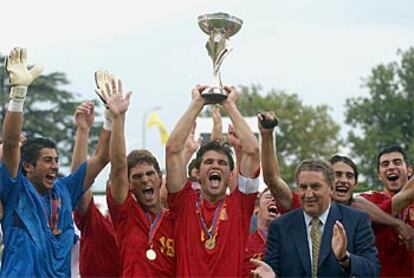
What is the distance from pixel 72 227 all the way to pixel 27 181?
56 cm

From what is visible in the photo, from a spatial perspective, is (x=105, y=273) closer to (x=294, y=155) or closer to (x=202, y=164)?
(x=202, y=164)

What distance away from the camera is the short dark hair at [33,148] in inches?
360

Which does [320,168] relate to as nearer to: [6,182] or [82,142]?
[82,142]

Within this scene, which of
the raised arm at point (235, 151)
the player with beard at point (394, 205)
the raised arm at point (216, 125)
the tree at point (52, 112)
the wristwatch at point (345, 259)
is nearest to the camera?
the wristwatch at point (345, 259)

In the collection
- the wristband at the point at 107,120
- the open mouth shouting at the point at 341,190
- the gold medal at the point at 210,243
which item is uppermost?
the wristband at the point at 107,120

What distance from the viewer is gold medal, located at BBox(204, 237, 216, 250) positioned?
878 cm

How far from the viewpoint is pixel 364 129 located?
6456 cm

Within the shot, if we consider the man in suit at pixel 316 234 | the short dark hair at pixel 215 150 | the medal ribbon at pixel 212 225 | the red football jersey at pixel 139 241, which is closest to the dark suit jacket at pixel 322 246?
the man in suit at pixel 316 234

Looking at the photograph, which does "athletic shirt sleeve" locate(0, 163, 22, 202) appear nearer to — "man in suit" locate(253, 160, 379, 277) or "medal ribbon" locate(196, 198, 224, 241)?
"medal ribbon" locate(196, 198, 224, 241)

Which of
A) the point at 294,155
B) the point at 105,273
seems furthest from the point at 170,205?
the point at 294,155

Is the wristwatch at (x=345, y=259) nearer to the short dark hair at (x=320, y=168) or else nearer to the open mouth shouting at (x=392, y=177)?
the short dark hair at (x=320, y=168)

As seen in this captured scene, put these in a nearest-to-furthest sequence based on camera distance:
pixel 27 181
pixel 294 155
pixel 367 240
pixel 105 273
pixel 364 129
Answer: pixel 367 240 < pixel 27 181 < pixel 105 273 < pixel 294 155 < pixel 364 129

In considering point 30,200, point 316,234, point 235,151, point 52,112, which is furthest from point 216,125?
point 52,112

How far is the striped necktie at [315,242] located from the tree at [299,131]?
47444 mm
